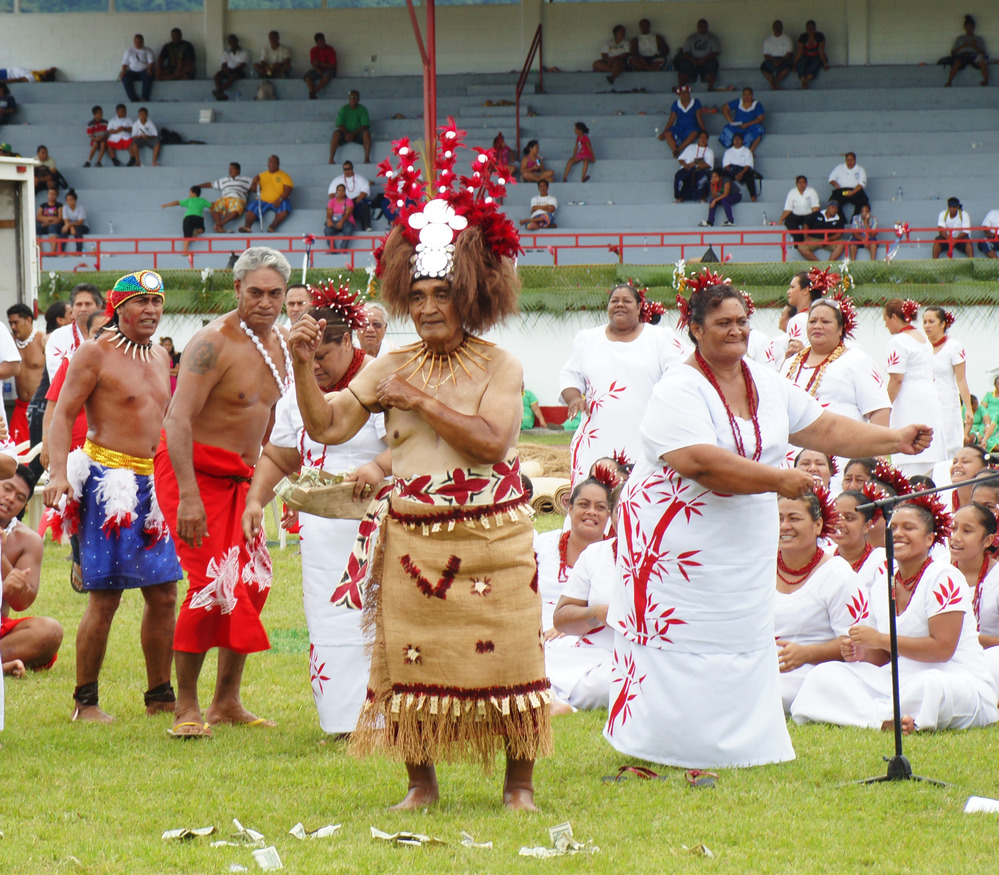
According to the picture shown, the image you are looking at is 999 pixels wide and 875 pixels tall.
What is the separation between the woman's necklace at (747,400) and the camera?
482 centimetres

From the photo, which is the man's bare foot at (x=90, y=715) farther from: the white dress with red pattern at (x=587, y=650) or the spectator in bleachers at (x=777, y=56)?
the spectator in bleachers at (x=777, y=56)

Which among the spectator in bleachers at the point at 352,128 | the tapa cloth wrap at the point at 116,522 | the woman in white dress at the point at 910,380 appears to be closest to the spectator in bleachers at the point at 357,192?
the spectator in bleachers at the point at 352,128

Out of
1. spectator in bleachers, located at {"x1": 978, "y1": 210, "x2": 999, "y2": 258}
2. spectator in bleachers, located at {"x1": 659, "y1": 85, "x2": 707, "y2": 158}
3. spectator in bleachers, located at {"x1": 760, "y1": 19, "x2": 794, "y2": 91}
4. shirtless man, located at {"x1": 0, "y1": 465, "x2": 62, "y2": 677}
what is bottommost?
shirtless man, located at {"x1": 0, "y1": 465, "x2": 62, "y2": 677}

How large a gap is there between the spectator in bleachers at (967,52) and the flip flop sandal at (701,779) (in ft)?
74.8

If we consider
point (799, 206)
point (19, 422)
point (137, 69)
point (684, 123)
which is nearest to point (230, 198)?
point (137, 69)

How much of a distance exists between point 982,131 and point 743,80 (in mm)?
4505

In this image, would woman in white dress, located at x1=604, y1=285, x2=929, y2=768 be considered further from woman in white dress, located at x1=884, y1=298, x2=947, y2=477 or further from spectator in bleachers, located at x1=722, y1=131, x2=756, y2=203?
spectator in bleachers, located at x1=722, y1=131, x2=756, y2=203

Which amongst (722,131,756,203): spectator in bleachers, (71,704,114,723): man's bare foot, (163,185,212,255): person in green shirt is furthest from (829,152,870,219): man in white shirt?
(71,704,114,723): man's bare foot

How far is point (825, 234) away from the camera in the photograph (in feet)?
68.2

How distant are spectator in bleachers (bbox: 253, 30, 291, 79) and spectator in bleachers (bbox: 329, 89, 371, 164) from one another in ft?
8.60

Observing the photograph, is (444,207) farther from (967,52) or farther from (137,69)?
(137,69)

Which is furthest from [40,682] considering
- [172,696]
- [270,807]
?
[270,807]

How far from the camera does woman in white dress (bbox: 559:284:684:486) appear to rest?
8.31m

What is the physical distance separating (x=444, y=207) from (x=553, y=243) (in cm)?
1802
